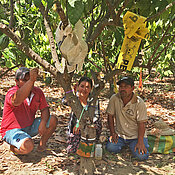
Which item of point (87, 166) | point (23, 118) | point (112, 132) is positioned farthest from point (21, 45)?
point (112, 132)

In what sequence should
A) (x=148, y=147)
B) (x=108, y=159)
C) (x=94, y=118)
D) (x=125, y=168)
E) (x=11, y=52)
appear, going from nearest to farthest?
(x=94, y=118) → (x=125, y=168) → (x=108, y=159) → (x=148, y=147) → (x=11, y=52)

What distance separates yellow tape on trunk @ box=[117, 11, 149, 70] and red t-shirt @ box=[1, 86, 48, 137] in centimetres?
85

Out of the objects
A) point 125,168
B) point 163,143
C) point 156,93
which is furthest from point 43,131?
point 156,93

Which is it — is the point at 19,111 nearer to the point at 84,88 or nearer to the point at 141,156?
the point at 84,88

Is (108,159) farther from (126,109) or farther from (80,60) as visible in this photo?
(80,60)

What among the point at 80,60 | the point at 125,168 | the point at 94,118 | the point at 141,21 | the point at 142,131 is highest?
the point at 141,21

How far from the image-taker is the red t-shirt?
2.02 m

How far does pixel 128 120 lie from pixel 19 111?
Result: 1097 mm

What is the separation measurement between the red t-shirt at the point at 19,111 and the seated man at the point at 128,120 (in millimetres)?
740

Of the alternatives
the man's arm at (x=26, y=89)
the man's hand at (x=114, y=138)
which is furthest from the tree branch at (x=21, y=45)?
the man's hand at (x=114, y=138)

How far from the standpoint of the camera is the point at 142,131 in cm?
220

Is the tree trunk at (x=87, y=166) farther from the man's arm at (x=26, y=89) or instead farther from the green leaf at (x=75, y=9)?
the green leaf at (x=75, y=9)

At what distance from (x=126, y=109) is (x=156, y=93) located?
3.58m

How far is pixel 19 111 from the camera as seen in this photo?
6.79 feet
